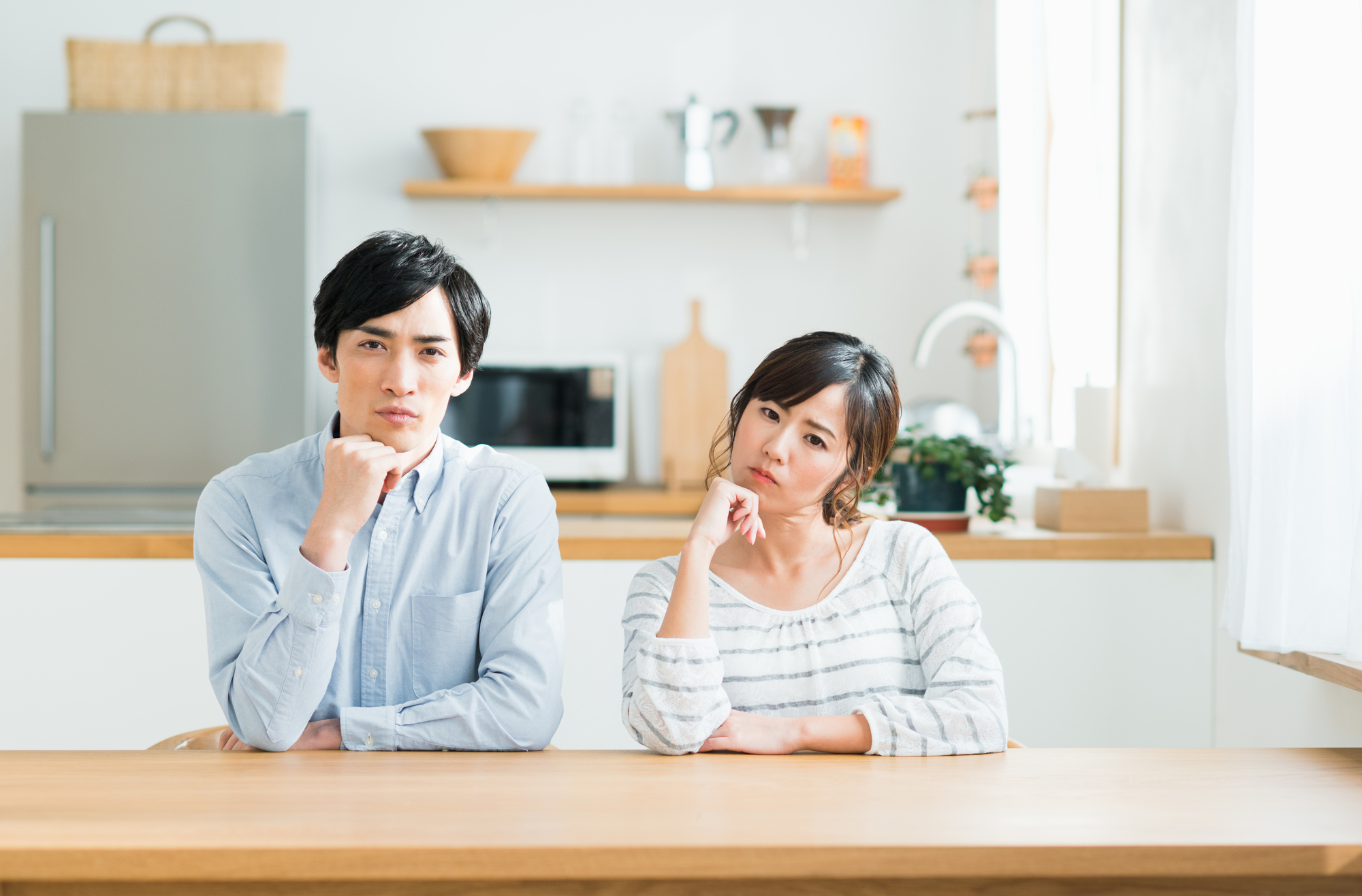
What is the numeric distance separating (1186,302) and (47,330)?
2775 mm

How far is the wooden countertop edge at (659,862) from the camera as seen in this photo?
850 millimetres

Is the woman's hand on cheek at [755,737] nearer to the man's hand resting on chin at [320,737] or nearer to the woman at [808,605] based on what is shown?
the woman at [808,605]

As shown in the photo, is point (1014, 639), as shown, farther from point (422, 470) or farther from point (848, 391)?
point (422, 470)

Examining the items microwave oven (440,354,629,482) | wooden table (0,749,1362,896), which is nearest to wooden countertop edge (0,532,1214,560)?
wooden table (0,749,1362,896)

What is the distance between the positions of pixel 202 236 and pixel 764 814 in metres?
2.69

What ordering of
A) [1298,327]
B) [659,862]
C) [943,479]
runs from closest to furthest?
[659,862] < [1298,327] < [943,479]

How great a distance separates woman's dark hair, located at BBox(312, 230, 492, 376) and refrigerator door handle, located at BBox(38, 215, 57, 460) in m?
2.20

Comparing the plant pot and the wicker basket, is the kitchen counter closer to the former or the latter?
the plant pot

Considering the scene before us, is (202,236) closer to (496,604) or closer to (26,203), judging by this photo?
(26,203)

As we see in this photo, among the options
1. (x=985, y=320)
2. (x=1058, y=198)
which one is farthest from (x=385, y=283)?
(x=1058, y=198)

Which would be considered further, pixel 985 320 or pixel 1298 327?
pixel 985 320

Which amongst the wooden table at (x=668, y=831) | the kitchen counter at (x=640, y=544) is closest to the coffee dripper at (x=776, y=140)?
the kitchen counter at (x=640, y=544)

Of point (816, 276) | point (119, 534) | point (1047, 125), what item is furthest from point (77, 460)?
point (1047, 125)

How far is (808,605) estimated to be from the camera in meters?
1.36
